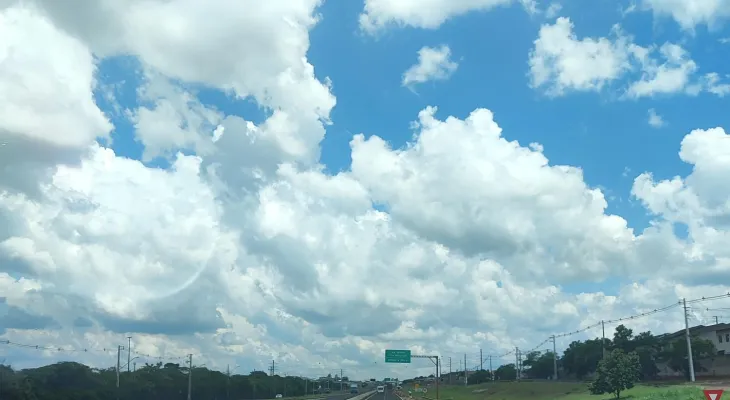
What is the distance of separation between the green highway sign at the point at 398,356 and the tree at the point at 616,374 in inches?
→ 1024

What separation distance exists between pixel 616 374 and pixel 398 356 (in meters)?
30.3

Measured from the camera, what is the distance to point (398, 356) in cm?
10031

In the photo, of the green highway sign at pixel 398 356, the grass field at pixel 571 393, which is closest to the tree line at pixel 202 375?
the grass field at pixel 571 393

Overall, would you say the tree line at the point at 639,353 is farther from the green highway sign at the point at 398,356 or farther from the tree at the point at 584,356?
the green highway sign at the point at 398,356

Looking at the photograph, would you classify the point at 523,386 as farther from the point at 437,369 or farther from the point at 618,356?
the point at 618,356

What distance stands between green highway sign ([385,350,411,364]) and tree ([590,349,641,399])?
2601 centimetres

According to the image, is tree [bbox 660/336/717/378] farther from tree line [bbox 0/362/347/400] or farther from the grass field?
tree line [bbox 0/362/347/400]

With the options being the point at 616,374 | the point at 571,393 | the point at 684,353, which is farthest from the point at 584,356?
the point at 616,374

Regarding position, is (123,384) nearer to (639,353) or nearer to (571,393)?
(571,393)

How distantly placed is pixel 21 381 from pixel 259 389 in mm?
118355

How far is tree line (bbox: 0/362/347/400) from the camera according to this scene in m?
57.1

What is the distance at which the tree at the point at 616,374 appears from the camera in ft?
263

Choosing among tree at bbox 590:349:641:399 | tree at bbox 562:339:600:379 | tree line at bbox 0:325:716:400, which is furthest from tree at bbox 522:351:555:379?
tree at bbox 590:349:641:399

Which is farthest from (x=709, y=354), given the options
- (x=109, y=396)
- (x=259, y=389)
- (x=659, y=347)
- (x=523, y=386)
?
(x=259, y=389)
